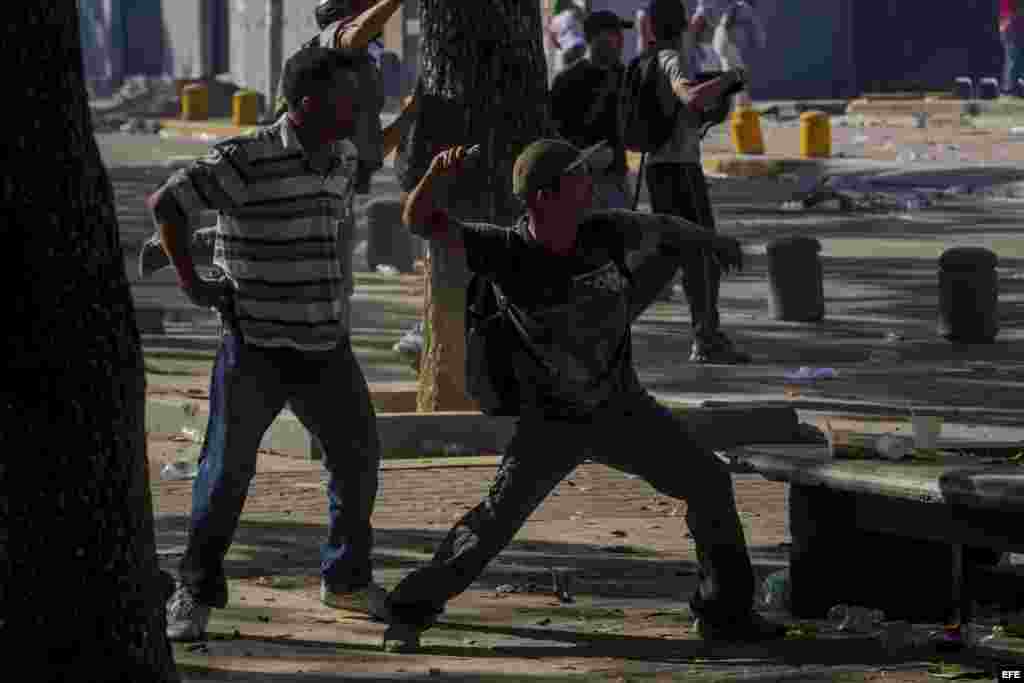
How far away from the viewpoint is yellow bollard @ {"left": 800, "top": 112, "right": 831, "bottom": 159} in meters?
31.9

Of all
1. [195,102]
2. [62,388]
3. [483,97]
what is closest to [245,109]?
[195,102]

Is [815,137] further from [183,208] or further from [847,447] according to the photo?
[183,208]

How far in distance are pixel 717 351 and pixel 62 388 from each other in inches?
363

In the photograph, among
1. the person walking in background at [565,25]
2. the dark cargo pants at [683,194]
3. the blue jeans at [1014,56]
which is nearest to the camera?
the dark cargo pants at [683,194]

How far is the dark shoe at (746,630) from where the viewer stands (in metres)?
8.37

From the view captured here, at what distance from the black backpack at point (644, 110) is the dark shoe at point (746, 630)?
21.3 ft

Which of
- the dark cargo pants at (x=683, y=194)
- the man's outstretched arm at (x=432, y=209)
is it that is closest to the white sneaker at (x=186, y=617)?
the man's outstretched arm at (x=432, y=209)

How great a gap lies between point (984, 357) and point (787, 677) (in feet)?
25.2

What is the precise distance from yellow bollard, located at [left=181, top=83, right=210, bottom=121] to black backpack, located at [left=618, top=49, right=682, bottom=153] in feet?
106

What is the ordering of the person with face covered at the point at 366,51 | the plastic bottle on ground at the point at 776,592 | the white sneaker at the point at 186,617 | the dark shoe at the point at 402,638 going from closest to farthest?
1. the dark shoe at the point at 402,638
2. the white sneaker at the point at 186,617
3. the plastic bottle on ground at the point at 776,592
4. the person with face covered at the point at 366,51

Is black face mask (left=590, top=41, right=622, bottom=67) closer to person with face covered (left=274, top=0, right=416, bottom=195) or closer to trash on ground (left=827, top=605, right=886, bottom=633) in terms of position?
person with face covered (left=274, top=0, right=416, bottom=195)

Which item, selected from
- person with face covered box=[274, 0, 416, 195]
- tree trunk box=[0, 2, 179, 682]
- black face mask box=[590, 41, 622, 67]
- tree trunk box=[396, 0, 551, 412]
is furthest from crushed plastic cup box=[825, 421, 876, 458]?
black face mask box=[590, 41, 622, 67]

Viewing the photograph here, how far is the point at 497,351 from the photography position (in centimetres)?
822

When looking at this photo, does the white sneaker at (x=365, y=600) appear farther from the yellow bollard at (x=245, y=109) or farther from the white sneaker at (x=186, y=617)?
the yellow bollard at (x=245, y=109)
